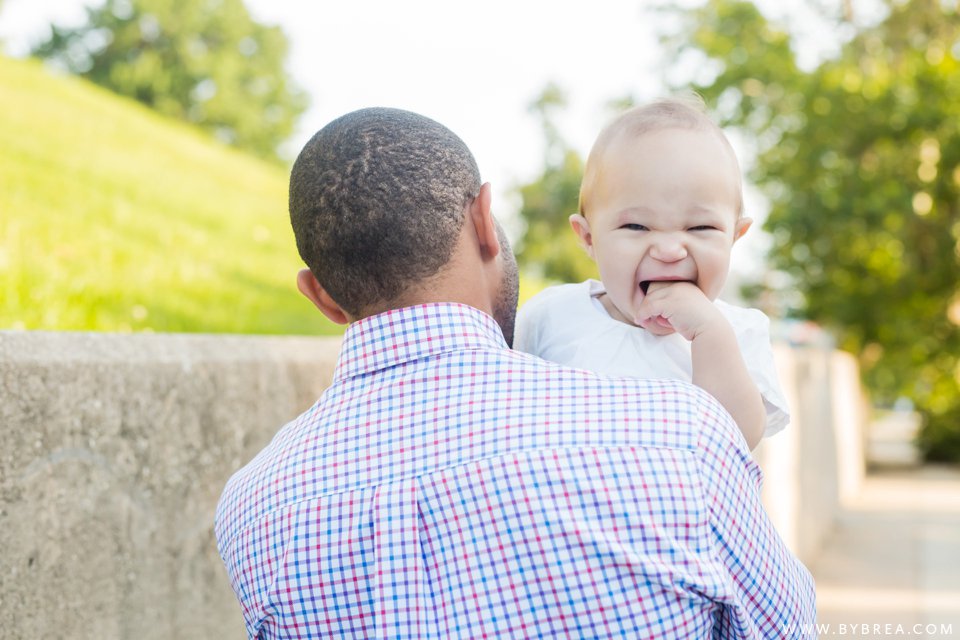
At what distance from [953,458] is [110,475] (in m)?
17.9

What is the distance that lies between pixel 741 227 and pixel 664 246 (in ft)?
0.93

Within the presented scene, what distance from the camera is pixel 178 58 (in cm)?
4059

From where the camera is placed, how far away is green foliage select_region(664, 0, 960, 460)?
1605cm

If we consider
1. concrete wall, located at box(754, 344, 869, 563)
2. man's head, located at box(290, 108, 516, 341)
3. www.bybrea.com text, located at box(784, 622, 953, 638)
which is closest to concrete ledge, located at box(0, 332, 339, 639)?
man's head, located at box(290, 108, 516, 341)

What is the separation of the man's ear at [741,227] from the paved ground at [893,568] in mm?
3786

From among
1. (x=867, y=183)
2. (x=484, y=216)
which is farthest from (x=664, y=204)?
(x=867, y=183)

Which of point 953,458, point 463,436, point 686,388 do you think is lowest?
point 953,458

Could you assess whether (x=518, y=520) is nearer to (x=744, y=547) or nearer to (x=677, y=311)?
(x=744, y=547)

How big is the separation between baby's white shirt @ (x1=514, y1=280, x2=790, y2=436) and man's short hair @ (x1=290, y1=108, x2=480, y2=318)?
1.43ft

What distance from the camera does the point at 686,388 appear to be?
1584mm

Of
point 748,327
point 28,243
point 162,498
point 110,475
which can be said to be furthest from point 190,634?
point 28,243

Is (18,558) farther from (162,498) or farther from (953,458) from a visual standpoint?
(953,458)

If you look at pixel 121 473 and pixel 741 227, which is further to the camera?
pixel 121 473

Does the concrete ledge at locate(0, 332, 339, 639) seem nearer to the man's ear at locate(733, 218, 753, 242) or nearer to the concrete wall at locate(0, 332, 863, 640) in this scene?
the concrete wall at locate(0, 332, 863, 640)
